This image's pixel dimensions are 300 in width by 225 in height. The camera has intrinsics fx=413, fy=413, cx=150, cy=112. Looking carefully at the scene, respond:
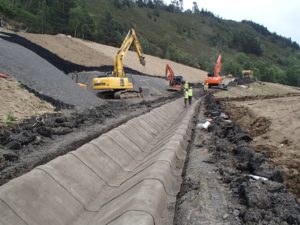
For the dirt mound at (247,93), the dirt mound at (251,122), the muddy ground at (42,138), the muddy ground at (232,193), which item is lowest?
the dirt mound at (247,93)

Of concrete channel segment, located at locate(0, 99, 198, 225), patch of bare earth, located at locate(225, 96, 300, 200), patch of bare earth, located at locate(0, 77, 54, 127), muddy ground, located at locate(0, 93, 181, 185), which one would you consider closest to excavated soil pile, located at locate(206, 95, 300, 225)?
patch of bare earth, located at locate(225, 96, 300, 200)

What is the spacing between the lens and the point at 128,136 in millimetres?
15734

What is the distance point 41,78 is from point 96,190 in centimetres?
1674

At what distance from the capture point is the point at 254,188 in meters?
8.87

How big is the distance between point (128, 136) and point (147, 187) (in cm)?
693

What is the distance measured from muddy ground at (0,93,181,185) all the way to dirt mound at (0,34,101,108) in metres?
3.15

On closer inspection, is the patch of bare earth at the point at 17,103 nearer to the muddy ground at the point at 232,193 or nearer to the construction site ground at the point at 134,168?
the construction site ground at the point at 134,168

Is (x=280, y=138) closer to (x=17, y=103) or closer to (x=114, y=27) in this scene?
(x=17, y=103)

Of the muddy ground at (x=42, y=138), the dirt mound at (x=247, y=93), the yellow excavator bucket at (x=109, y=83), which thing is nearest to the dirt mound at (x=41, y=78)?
the muddy ground at (x=42, y=138)

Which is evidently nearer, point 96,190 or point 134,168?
point 96,190

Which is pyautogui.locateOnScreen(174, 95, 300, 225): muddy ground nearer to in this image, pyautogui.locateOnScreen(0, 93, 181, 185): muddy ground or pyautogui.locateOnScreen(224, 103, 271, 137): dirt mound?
pyautogui.locateOnScreen(0, 93, 181, 185): muddy ground

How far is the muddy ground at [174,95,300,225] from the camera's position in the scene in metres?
7.56

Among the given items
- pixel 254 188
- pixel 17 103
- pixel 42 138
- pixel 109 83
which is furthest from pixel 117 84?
pixel 254 188

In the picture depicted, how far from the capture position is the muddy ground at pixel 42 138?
34.9ft
